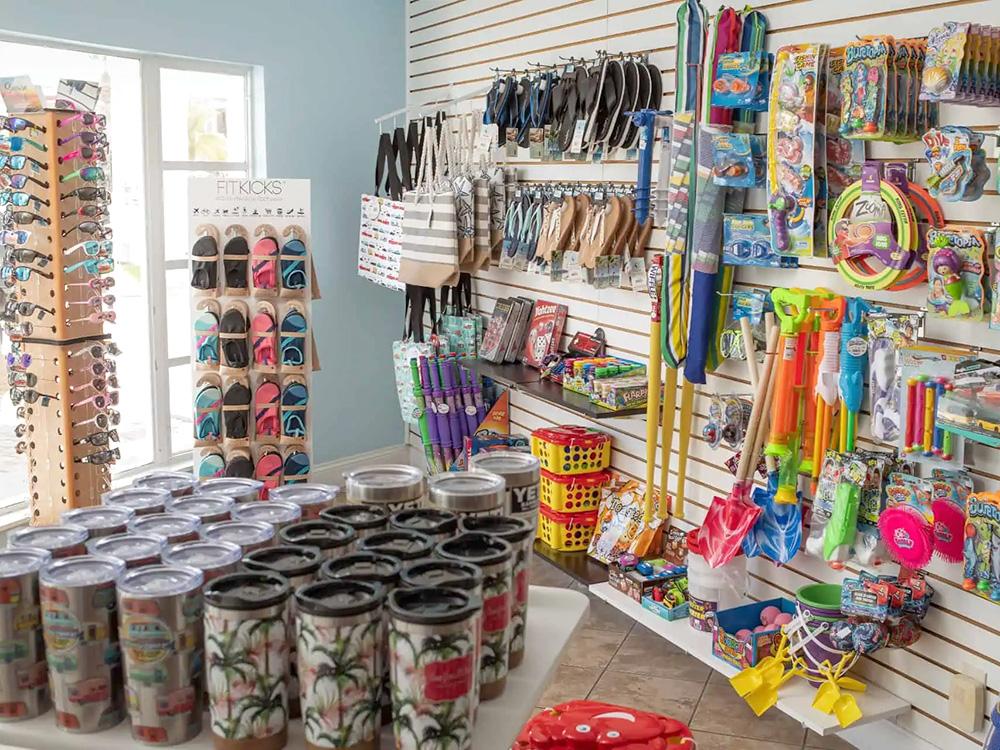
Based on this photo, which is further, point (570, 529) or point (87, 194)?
point (570, 529)

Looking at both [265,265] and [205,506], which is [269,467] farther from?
[205,506]

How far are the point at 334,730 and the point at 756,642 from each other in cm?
239

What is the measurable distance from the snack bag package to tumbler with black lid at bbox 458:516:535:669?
270cm

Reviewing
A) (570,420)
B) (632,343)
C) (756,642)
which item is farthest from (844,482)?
(570,420)

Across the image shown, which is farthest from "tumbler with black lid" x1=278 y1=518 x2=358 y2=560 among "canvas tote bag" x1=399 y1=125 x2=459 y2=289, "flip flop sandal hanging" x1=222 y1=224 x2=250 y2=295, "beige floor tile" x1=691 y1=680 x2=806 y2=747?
"canvas tote bag" x1=399 y1=125 x2=459 y2=289

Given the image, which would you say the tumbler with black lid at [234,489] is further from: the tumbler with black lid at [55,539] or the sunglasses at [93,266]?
the sunglasses at [93,266]

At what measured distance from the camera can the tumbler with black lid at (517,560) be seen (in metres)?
1.67

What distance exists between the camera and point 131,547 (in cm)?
163

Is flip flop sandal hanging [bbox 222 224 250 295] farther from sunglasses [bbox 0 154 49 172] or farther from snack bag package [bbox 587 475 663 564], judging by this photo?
snack bag package [bbox 587 475 663 564]

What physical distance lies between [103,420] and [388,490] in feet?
9.30

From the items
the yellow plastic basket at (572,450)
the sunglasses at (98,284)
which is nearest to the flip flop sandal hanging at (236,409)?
the sunglasses at (98,284)

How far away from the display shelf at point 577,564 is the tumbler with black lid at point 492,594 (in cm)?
281

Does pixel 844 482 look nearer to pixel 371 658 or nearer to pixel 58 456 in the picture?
pixel 371 658

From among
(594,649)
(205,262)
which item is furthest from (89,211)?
(594,649)
